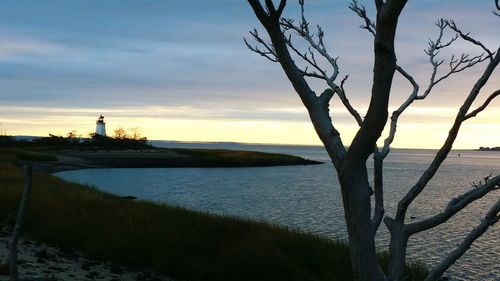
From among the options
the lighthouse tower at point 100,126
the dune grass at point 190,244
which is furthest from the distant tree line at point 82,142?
the dune grass at point 190,244

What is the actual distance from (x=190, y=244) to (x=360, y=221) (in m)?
9.41

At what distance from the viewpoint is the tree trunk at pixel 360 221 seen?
173 inches

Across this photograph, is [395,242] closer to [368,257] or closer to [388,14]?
[368,257]

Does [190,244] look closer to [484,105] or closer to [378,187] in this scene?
[378,187]

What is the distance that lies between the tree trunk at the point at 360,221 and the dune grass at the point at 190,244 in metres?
6.55

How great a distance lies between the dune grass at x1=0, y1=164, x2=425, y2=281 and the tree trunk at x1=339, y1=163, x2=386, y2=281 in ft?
21.5

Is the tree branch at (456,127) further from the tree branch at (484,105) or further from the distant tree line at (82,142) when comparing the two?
the distant tree line at (82,142)

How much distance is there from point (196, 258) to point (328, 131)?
871cm

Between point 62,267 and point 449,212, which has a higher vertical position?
point 449,212

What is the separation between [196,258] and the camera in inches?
502

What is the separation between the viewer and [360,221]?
14.5 feet

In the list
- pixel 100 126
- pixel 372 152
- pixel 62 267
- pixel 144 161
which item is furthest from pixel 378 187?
pixel 100 126

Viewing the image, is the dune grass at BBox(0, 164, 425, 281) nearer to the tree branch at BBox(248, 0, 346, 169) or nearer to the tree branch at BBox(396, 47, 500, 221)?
the tree branch at BBox(396, 47, 500, 221)

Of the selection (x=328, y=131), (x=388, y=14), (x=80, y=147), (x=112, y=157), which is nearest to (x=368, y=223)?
(x=328, y=131)
